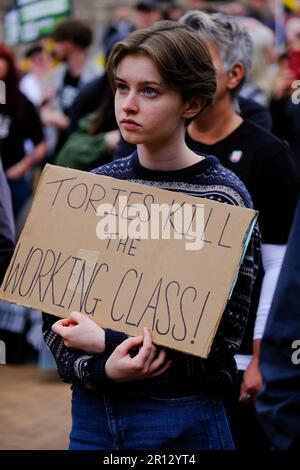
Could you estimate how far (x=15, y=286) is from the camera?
2.86 m

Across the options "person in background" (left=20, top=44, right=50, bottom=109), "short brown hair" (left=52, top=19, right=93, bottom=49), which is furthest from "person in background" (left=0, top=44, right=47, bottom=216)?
"person in background" (left=20, top=44, right=50, bottom=109)

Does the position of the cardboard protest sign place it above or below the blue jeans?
above

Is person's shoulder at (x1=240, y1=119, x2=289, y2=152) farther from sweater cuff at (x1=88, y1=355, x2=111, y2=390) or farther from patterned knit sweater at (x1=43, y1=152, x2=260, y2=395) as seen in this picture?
sweater cuff at (x1=88, y1=355, x2=111, y2=390)

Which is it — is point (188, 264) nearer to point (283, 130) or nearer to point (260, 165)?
point (260, 165)

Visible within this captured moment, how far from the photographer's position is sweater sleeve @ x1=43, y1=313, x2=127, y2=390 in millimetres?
2701

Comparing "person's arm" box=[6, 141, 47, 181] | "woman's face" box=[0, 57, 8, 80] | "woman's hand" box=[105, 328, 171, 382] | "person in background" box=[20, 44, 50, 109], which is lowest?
"person in background" box=[20, 44, 50, 109]

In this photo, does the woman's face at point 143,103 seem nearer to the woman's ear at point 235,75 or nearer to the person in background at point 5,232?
the person in background at point 5,232

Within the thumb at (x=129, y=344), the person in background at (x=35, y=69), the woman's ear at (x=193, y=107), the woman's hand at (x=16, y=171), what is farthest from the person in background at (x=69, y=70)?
the thumb at (x=129, y=344)

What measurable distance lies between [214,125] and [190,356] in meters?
1.25

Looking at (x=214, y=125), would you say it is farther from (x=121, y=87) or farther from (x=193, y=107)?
(x=121, y=87)

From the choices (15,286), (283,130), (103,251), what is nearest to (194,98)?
(103,251)

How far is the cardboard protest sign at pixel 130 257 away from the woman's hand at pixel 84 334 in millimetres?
32

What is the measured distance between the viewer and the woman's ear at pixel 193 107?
289cm

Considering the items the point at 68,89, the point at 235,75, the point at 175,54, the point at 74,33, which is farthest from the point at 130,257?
the point at 74,33
